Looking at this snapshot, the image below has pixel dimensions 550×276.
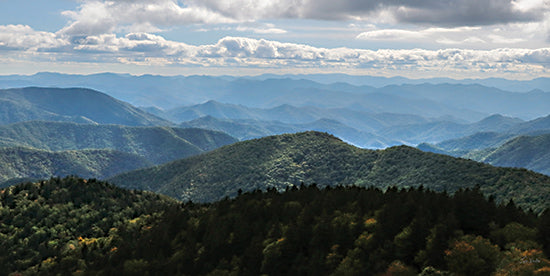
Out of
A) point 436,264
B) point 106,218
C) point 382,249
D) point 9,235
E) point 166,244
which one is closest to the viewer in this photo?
point 436,264

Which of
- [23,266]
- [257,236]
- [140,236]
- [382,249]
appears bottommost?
[23,266]

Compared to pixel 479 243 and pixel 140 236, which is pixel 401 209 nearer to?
pixel 479 243

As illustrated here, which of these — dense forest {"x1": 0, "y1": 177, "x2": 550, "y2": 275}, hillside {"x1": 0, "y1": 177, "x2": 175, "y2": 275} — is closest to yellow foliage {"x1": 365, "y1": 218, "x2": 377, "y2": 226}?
dense forest {"x1": 0, "y1": 177, "x2": 550, "y2": 275}

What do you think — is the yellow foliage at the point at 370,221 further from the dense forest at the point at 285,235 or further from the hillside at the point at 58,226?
the hillside at the point at 58,226

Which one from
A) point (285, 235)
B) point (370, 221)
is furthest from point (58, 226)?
point (370, 221)

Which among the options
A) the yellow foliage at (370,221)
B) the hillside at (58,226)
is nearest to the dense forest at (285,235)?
the yellow foliage at (370,221)

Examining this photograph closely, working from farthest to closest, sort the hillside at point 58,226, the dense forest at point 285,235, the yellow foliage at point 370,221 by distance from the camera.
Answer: the hillside at point 58,226, the yellow foliage at point 370,221, the dense forest at point 285,235

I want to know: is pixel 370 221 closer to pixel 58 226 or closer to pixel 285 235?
pixel 285 235

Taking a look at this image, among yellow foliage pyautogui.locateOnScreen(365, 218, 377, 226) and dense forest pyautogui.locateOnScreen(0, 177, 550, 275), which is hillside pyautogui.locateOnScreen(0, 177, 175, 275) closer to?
dense forest pyautogui.locateOnScreen(0, 177, 550, 275)

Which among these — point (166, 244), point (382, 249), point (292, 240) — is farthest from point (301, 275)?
point (166, 244)
